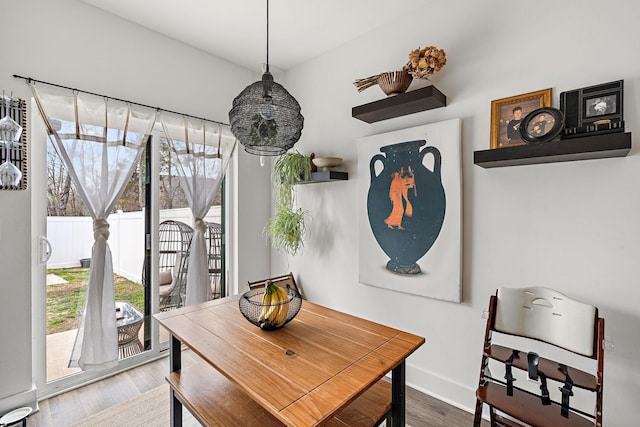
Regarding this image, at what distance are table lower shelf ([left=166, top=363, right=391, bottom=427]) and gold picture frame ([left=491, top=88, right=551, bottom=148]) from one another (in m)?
1.59

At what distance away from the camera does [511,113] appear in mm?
1856

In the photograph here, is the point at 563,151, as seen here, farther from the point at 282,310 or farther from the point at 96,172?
the point at 96,172

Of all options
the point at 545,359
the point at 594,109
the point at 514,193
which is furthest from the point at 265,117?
the point at 545,359

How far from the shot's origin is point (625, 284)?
61.1 inches

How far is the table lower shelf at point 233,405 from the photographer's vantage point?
53.6 inches

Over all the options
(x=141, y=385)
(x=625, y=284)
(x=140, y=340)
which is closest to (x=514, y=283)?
(x=625, y=284)

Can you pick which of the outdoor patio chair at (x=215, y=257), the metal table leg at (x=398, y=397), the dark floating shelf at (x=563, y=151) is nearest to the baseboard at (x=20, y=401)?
the outdoor patio chair at (x=215, y=257)

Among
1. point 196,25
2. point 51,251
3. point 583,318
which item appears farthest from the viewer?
point 196,25

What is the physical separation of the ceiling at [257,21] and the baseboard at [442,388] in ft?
8.99

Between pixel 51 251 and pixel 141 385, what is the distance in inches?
46.3

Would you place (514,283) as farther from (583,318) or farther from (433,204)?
(433,204)

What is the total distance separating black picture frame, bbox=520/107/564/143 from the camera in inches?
61.3

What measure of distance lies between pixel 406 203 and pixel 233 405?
1.70 meters

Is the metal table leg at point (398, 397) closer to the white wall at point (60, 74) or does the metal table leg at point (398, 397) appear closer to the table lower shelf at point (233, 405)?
the table lower shelf at point (233, 405)
